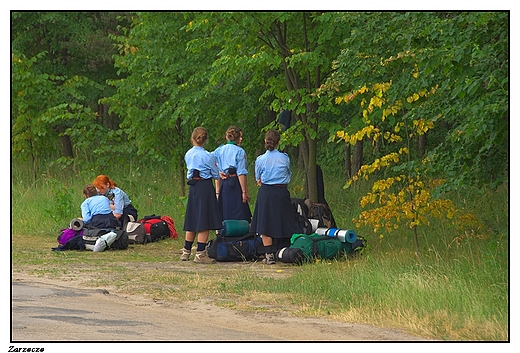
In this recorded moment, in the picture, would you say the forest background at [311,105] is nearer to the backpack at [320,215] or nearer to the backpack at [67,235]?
the backpack at [320,215]

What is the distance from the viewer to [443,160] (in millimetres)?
11055

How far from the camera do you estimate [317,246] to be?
1264 centimetres

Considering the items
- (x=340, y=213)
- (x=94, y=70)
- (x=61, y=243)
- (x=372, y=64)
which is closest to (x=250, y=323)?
(x=372, y=64)

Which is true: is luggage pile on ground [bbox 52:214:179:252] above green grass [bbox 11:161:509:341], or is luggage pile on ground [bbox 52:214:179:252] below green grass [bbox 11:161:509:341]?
above

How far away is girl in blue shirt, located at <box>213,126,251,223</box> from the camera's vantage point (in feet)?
45.2

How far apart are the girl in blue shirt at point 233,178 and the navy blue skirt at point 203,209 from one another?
0.81 meters

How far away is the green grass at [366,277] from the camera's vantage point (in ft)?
27.9

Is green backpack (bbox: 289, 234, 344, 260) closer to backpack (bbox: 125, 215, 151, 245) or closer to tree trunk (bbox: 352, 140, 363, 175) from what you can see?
backpack (bbox: 125, 215, 151, 245)

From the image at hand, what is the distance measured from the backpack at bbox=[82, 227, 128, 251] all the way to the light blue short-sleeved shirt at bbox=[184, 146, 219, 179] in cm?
179

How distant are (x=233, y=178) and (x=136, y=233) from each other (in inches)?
76.8

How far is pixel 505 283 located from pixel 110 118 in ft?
81.9

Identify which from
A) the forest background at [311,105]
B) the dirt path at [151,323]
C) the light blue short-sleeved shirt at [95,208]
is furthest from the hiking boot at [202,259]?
the dirt path at [151,323]

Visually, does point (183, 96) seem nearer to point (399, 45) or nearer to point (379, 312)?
point (399, 45)

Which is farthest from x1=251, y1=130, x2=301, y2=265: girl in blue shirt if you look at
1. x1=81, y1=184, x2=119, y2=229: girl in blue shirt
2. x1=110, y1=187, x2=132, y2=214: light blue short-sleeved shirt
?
x1=110, y1=187, x2=132, y2=214: light blue short-sleeved shirt
